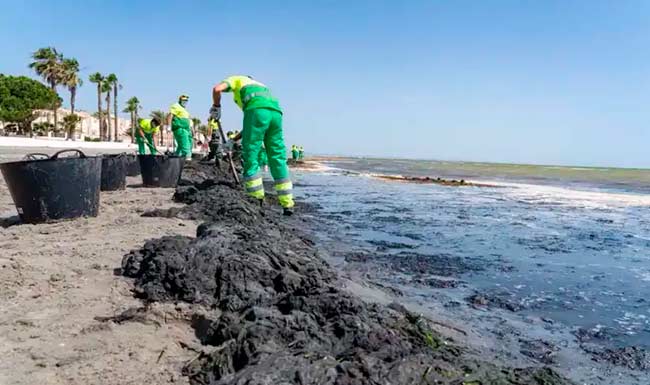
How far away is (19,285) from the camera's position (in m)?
3.13

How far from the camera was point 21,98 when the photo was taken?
5203cm

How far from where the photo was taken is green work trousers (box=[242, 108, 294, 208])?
5.78 metres

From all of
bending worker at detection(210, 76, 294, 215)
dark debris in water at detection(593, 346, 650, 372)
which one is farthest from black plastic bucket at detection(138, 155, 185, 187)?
dark debris in water at detection(593, 346, 650, 372)

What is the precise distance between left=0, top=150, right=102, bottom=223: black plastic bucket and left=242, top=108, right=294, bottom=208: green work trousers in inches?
66.8

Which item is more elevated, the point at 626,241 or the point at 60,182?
the point at 60,182

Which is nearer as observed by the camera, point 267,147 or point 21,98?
point 267,147

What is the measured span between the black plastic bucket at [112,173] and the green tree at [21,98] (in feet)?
161

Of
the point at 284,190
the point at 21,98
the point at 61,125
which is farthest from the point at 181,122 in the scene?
the point at 61,125

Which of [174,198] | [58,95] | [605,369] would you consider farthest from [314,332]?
[58,95]

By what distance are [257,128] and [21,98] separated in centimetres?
5543

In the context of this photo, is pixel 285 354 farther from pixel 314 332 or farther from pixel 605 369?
pixel 605 369

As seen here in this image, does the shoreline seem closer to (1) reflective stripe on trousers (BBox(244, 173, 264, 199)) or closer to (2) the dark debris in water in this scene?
(2) the dark debris in water

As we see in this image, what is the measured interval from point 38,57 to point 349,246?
65317mm

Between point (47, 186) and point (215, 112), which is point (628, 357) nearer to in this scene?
point (215, 112)
